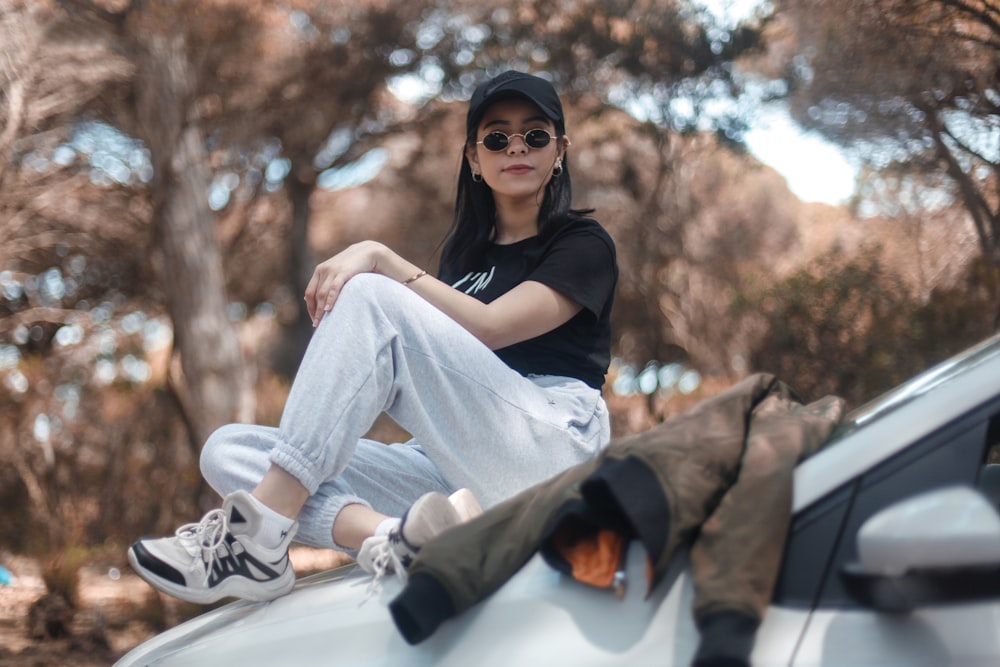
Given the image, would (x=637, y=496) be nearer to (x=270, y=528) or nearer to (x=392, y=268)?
(x=270, y=528)

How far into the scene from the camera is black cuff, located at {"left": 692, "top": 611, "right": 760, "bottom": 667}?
139 cm

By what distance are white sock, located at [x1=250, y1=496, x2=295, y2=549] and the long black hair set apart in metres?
1.18

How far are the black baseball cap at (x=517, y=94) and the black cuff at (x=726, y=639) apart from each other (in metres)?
1.81

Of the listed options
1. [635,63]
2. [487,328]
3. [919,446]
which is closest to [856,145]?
[635,63]

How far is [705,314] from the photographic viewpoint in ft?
39.4

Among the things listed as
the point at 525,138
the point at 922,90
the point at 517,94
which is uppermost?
the point at 922,90

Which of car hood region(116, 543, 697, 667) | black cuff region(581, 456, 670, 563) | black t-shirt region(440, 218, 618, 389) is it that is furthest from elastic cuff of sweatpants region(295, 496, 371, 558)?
black cuff region(581, 456, 670, 563)

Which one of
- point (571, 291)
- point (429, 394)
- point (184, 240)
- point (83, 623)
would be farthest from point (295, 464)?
point (184, 240)

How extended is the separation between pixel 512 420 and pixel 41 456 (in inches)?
266

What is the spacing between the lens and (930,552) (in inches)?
53.7

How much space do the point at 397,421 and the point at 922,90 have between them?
5173 mm

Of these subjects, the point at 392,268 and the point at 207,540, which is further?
the point at 392,268

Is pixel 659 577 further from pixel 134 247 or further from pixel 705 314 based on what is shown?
pixel 705 314

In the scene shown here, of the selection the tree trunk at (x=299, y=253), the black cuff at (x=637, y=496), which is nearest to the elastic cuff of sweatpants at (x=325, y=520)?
the black cuff at (x=637, y=496)
